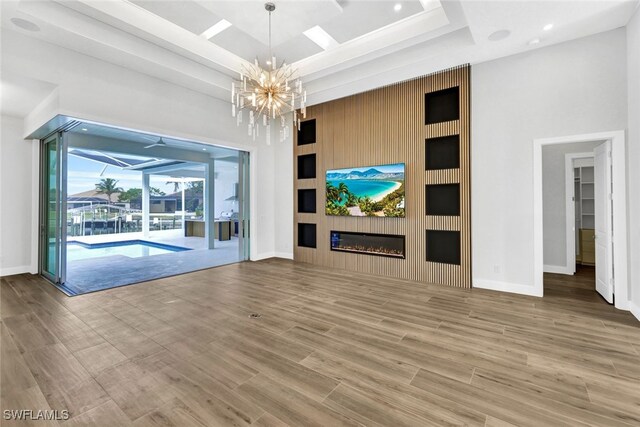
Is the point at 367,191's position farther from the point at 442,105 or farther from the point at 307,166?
the point at 442,105

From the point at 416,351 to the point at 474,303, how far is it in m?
1.86

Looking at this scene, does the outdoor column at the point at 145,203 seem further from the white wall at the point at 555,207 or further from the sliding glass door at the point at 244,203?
the white wall at the point at 555,207

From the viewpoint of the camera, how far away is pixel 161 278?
550cm

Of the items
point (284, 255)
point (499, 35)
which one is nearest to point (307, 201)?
point (284, 255)

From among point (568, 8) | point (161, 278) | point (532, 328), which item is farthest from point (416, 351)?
point (161, 278)

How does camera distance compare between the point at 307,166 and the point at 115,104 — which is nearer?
the point at 115,104

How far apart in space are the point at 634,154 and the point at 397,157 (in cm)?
320

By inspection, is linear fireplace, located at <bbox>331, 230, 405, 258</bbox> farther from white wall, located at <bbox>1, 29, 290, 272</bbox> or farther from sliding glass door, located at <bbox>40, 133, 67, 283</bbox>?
sliding glass door, located at <bbox>40, 133, 67, 283</bbox>

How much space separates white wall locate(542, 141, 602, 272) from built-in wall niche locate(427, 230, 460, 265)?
100 inches

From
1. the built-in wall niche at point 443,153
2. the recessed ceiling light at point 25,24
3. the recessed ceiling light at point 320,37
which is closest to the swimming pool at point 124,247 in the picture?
the recessed ceiling light at point 25,24

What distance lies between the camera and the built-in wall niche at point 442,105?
504cm

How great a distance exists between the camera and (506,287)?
4.60 m

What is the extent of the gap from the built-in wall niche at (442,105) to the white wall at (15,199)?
26.3 feet

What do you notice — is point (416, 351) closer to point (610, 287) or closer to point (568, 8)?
point (610, 287)
